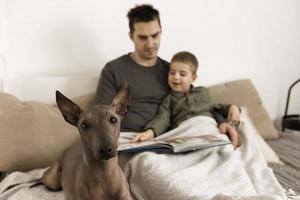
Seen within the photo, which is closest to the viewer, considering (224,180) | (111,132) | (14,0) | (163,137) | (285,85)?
(111,132)

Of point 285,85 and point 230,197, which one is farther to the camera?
point 285,85

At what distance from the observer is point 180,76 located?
74.5 inches

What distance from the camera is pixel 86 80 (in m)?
2.09

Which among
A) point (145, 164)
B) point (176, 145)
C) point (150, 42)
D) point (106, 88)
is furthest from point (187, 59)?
point (145, 164)

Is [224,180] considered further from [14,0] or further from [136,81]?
[14,0]

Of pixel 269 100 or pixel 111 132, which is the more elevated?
pixel 111 132

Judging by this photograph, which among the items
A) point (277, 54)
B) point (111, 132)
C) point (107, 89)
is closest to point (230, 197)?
point (111, 132)

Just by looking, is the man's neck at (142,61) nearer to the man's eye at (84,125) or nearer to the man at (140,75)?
the man at (140,75)

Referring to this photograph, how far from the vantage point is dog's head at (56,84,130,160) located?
98 centimetres

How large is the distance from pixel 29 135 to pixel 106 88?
434mm

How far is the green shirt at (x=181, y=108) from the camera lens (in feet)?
6.02

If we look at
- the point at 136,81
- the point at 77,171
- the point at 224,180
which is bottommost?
the point at 224,180

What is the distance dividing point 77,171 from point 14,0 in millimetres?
1237

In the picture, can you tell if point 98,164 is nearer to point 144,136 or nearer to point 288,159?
point 144,136
